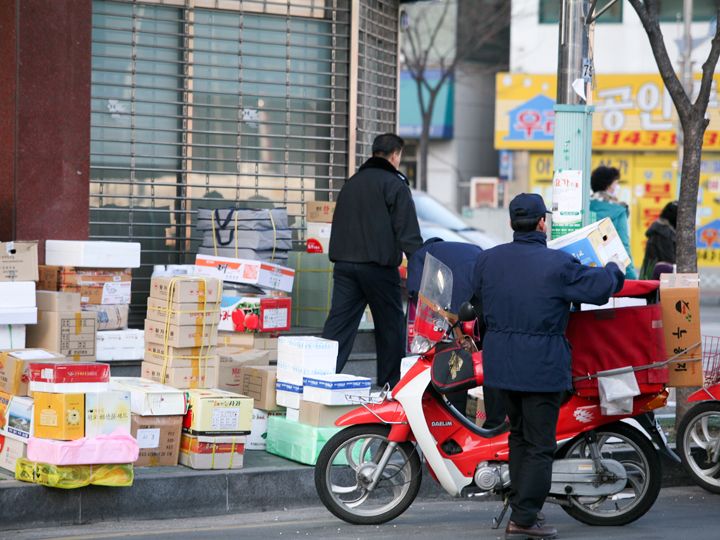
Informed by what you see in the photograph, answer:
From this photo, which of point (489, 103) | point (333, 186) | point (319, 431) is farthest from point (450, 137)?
point (319, 431)

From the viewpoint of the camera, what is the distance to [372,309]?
9422mm

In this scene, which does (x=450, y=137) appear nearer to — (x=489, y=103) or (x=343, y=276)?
(x=489, y=103)

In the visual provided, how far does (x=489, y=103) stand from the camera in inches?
1453

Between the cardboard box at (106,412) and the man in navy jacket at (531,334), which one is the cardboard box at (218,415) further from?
the man in navy jacket at (531,334)

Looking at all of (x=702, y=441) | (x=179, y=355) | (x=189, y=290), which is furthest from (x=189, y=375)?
(x=702, y=441)

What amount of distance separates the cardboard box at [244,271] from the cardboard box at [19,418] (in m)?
3.24

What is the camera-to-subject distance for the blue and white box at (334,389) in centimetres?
783

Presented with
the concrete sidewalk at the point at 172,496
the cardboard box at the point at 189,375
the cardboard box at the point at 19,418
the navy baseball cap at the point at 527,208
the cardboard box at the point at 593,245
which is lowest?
the concrete sidewalk at the point at 172,496

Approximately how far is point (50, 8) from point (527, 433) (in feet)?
19.1

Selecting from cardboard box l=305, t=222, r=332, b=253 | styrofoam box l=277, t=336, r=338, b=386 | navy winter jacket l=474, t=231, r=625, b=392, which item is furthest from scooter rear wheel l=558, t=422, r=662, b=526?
cardboard box l=305, t=222, r=332, b=253

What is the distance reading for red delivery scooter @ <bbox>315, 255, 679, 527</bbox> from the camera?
6746mm

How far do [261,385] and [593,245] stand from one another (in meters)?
2.46

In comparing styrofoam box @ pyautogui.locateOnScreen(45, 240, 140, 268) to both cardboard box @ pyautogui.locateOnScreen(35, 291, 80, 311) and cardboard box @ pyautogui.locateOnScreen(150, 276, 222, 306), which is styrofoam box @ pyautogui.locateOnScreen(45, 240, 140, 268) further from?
cardboard box @ pyautogui.locateOnScreen(150, 276, 222, 306)

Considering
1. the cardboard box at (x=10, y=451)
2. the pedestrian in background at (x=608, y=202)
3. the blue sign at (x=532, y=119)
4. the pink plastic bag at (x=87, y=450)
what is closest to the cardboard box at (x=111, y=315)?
the cardboard box at (x=10, y=451)
